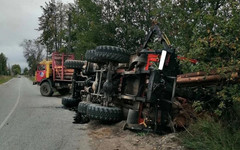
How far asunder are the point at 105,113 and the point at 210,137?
313 centimetres

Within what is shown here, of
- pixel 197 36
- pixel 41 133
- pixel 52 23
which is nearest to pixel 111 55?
pixel 197 36

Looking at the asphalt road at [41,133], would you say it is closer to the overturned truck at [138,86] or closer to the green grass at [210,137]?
the overturned truck at [138,86]

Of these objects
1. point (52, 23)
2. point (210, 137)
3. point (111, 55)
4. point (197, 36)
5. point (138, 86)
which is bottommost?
point (210, 137)

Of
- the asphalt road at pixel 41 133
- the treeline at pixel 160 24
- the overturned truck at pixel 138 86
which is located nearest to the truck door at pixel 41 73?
the treeline at pixel 160 24

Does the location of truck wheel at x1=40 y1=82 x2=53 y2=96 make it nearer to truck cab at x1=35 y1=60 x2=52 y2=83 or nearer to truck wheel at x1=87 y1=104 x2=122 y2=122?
truck cab at x1=35 y1=60 x2=52 y2=83

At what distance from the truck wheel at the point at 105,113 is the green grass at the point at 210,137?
2.22 m

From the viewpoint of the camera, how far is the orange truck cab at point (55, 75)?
63.6ft

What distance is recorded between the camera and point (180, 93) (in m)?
7.02

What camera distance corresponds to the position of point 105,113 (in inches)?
284

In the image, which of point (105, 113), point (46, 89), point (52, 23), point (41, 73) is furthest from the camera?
point (52, 23)

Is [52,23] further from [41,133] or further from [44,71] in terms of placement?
[41,133]

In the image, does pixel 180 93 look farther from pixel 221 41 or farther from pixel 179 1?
pixel 179 1

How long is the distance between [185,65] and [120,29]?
15529mm

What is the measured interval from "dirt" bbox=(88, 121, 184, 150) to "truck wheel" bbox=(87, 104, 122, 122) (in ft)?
0.93
